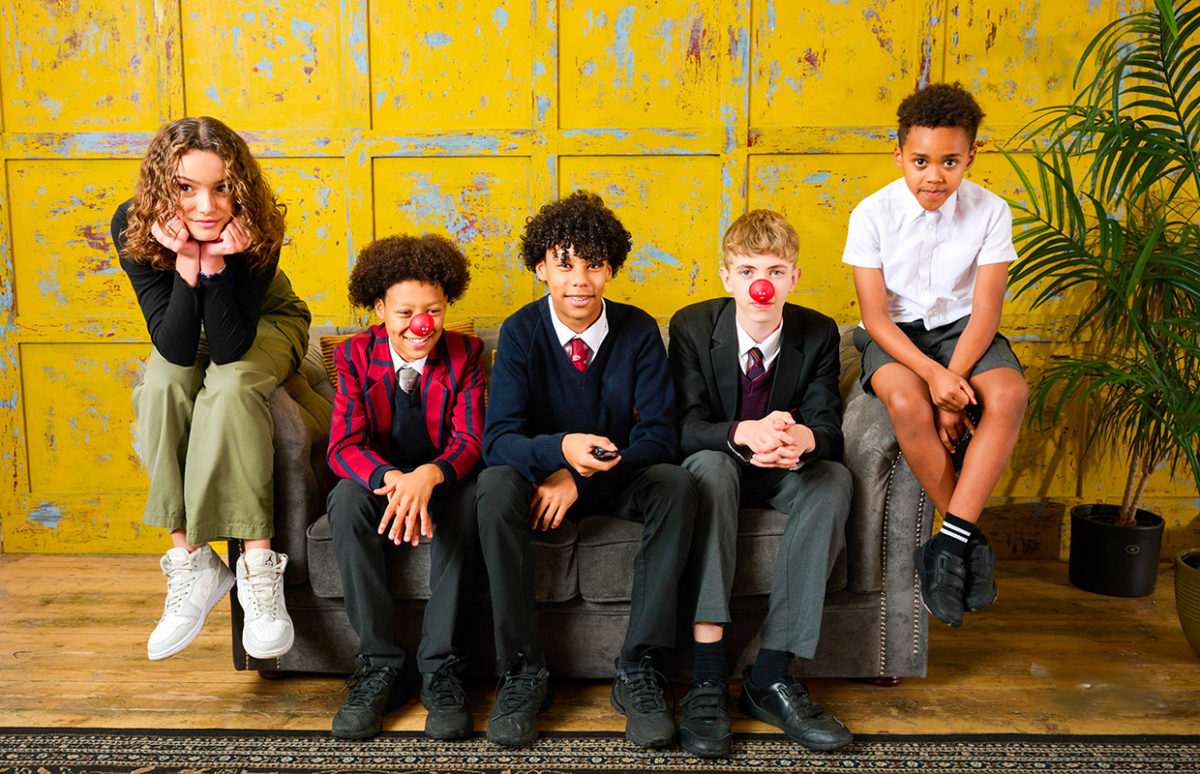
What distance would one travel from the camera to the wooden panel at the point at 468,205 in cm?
294

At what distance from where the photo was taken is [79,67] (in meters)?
2.92

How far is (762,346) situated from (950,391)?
0.46m

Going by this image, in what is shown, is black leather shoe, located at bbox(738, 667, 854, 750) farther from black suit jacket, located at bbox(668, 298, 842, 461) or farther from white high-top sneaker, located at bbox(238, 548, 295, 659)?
white high-top sneaker, located at bbox(238, 548, 295, 659)

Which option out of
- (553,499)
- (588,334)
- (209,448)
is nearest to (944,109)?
(588,334)

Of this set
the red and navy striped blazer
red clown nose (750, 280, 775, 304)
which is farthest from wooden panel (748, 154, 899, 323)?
the red and navy striped blazer

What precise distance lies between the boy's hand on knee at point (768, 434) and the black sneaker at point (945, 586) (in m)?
0.45

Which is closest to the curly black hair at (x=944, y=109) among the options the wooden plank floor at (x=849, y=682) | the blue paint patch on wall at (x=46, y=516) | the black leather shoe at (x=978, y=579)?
the black leather shoe at (x=978, y=579)

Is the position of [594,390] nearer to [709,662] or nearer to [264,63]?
[709,662]

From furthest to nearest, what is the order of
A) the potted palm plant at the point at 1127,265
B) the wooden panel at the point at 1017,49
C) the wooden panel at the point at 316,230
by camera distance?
the wooden panel at the point at 316,230 < the wooden panel at the point at 1017,49 < the potted palm plant at the point at 1127,265

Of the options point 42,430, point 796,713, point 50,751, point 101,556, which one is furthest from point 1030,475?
point 42,430

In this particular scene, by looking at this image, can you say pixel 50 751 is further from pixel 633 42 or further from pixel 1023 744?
pixel 633 42

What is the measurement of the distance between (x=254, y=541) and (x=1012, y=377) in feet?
6.11

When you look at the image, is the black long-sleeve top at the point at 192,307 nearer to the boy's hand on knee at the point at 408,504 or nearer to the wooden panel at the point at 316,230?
the boy's hand on knee at the point at 408,504

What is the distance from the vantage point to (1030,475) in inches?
120
